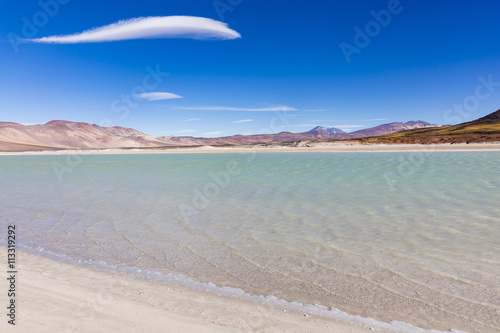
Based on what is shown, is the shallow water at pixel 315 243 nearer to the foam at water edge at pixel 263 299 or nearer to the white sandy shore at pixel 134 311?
the foam at water edge at pixel 263 299

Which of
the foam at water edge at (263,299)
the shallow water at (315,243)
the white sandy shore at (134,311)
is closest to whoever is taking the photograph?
the white sandy shore at (134,311)

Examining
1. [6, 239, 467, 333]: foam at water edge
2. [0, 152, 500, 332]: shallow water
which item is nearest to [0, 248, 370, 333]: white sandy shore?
[6, 239, 467, 333]: foam at water edge

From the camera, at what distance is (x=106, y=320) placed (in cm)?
383

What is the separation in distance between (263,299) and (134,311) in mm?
1886

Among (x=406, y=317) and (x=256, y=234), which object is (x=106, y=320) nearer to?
(x=406, y=317)

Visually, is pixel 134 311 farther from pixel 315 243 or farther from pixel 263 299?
pixel 315 243

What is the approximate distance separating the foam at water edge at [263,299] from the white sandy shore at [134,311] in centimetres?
16

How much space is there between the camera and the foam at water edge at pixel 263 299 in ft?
13.1

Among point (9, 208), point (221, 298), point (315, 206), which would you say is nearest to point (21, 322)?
point (221, 298)

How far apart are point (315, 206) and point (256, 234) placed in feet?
13.3

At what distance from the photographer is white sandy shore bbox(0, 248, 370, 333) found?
3.72 metres

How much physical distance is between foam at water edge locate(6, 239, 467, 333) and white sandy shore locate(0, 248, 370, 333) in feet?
0.51

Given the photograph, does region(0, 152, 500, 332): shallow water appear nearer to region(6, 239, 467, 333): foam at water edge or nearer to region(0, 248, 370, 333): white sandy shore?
region(6, 239, 467, 333): foam at water edge

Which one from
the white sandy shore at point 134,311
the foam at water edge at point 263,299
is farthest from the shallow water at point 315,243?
the white sandy shore at point 134,311
